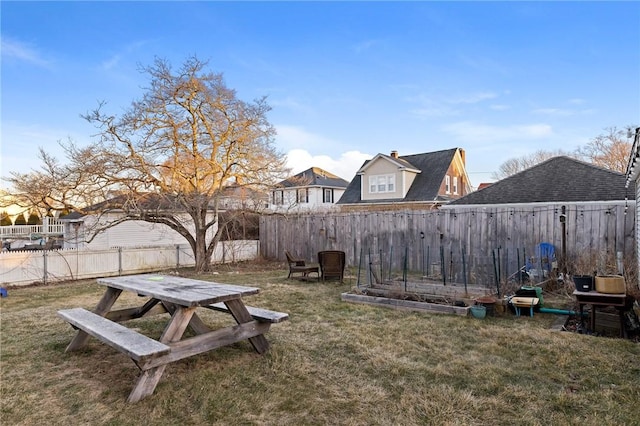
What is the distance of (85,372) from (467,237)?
9.10 m

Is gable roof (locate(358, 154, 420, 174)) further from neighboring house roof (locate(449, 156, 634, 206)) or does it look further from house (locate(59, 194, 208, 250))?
house (locate(59, 194, 208, 250))

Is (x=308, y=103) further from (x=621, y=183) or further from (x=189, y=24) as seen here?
(x=621, y=183)

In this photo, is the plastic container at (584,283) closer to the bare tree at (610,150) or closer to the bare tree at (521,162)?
the bare tree at (610,150)

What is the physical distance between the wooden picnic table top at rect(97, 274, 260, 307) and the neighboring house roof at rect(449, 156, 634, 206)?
1111cm

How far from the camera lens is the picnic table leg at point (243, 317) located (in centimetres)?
387

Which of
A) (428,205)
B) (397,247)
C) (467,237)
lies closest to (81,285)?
(397,247)

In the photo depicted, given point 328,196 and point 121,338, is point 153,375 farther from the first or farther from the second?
point 328,196

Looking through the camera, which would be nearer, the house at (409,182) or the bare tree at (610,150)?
the house at (409,182)

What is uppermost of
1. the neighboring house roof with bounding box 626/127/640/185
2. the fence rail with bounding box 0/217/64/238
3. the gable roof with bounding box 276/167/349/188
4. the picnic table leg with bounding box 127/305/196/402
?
the gable roof with bounding box 276/167/349/188

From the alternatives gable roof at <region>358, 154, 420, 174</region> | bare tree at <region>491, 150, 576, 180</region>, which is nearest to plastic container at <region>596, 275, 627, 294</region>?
gable roof at <region>358, 154, 420, 174</region>

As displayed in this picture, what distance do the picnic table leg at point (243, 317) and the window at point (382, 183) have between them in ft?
62.7

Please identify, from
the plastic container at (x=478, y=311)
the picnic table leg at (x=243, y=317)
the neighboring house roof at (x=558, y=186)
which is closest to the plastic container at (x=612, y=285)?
the plastic container at (x=478, y=311)

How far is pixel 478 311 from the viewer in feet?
18.7

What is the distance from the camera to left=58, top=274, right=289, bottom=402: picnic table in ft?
9.93
